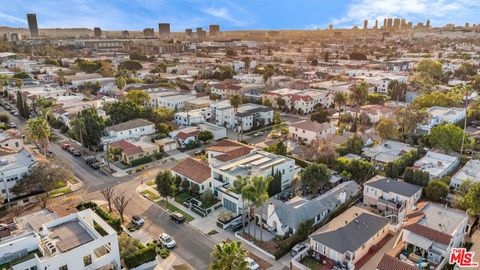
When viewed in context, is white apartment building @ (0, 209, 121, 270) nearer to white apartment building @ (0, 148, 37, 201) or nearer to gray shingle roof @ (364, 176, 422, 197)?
white apartment building @ (0, 148, 37, 201)

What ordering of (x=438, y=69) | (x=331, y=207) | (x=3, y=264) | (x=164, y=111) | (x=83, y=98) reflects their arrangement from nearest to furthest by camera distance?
(x=3, y=264) < (x=331, y=207) < (x=164, y=111) < (x=83, y=98) < (x=438, y=69)

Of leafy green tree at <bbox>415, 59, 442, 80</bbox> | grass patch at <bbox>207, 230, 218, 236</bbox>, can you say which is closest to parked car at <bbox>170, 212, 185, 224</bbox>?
grass patch at <bbox>207, 230, 218, 236</bbox>

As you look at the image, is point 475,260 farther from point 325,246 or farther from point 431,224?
point 325,246

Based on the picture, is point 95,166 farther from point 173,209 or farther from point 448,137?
point 448,137

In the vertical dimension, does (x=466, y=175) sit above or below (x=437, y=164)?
below

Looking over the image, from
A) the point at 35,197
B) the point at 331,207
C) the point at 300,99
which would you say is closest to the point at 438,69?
the point at 300,99

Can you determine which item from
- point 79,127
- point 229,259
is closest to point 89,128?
point 79,127

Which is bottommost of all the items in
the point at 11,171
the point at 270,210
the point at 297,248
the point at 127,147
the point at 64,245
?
the point at 297,248
